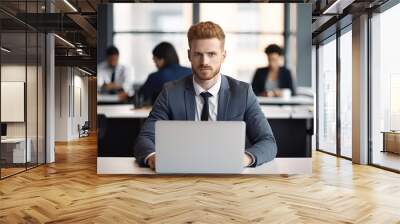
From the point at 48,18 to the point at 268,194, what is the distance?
17.1ft

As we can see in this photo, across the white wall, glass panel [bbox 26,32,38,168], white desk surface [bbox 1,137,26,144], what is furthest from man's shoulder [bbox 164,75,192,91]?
the white wall

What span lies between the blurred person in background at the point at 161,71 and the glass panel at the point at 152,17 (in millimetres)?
308

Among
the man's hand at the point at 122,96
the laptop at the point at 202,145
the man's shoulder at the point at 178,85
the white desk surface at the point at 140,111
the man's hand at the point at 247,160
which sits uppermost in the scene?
the man's shoulder at the point at 178,85

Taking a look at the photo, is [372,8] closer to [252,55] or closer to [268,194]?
[252,55]

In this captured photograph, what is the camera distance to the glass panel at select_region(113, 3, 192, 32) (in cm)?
609

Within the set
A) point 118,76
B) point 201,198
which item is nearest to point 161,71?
point 118,76

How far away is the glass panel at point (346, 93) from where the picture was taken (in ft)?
29.3

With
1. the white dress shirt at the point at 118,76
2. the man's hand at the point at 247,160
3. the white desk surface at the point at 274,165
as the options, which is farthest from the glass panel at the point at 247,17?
the man's hand at the point at 247,160

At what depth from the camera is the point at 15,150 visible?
22.2 ft

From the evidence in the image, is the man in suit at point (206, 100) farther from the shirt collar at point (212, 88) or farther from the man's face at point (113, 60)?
the man's face at point (113, 60)

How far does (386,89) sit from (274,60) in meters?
2.64

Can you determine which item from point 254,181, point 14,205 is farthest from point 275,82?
point 14,205

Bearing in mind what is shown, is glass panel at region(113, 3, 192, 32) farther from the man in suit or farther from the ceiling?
the man in suit

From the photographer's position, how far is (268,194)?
5164mm
